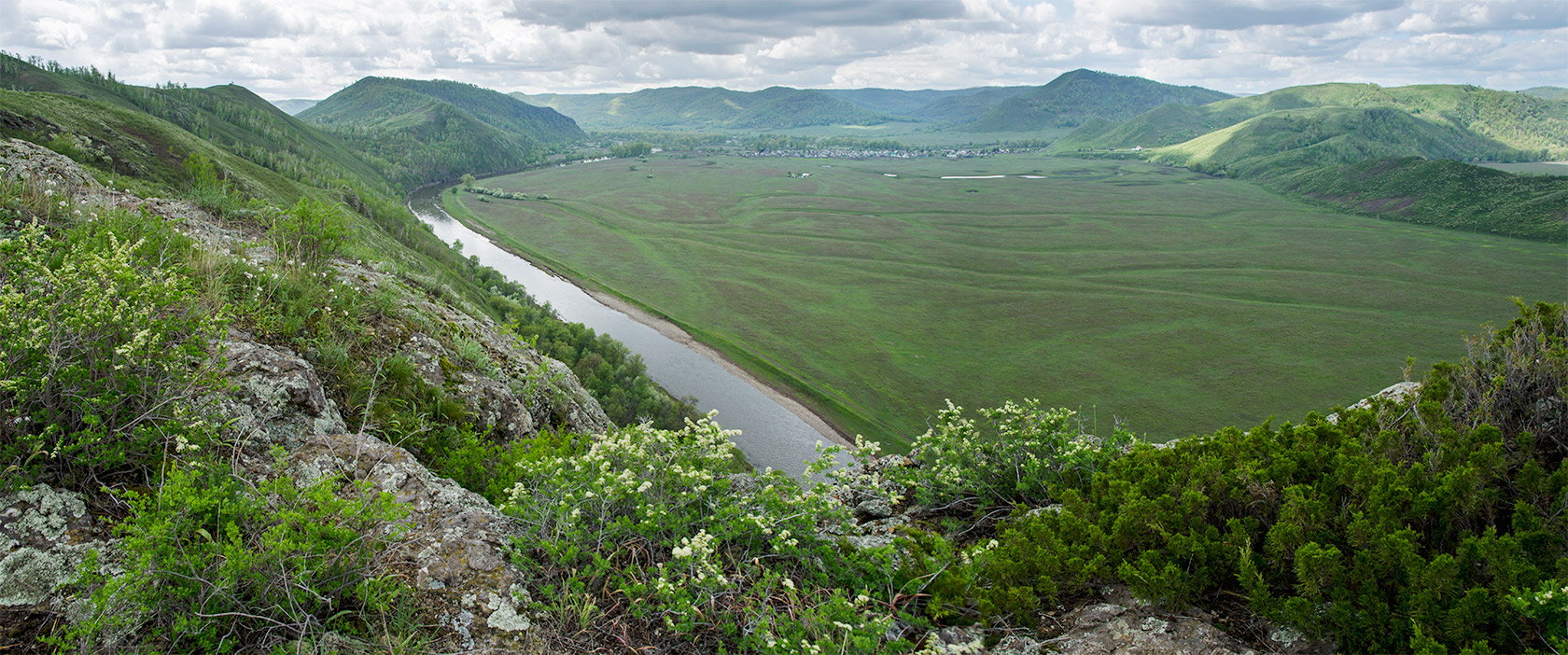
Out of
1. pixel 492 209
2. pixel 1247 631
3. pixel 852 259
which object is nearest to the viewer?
pixel 1247 631

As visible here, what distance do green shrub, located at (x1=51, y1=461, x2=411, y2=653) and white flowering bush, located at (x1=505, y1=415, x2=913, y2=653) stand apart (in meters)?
1.08

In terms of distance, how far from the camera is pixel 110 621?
373 cm

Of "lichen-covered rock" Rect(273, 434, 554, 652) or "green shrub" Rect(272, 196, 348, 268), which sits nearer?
"lichen-covered rock" Rect(273, 434, 554, 652)

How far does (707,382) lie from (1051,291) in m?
43.7

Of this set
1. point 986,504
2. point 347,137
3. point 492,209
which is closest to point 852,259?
point 492,209

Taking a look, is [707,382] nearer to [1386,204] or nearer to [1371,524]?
[1371,524]

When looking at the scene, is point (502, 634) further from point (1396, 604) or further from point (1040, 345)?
point (1040, 345)

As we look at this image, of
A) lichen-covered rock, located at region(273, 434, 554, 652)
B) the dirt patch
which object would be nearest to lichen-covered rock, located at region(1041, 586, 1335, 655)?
lichen-covered rock, located at region(273, 434, 554, 652)

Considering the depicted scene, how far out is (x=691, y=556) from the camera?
15.0 feet

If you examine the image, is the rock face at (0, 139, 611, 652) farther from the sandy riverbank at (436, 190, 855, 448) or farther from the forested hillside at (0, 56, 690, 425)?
the sandy riverbank at (436, 190, 855, 448)

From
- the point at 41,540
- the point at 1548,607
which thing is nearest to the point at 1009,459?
the point at 1548,607

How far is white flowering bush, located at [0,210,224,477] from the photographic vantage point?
4.57m

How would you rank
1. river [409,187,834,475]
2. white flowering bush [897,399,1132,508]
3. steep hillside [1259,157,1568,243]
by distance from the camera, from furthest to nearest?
steep hillside [1259,157,1568,243] → river [409,187,834,475] → white flowering bush [897,399,1132,508]

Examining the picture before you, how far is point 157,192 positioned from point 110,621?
18.1m
